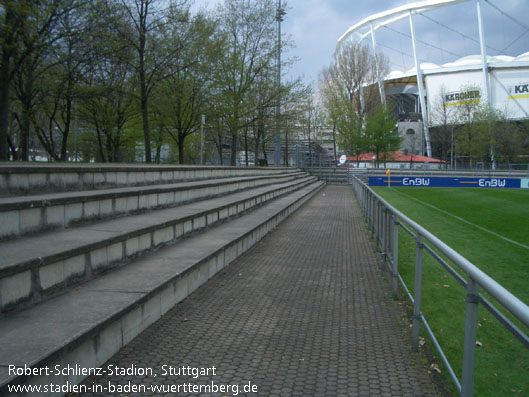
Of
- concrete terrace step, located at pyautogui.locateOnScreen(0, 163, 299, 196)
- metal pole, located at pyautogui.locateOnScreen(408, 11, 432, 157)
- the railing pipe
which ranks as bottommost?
the railing pipe

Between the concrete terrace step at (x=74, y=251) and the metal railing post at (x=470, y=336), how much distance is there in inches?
129

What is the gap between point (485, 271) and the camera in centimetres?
804

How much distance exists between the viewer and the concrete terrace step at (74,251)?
360cm

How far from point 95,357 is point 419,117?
265ft

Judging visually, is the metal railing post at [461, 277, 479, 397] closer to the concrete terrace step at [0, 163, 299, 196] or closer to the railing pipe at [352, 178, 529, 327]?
the railing pipe at [352, 178, 529, 327]

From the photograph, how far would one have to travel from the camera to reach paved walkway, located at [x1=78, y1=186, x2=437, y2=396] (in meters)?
3.45

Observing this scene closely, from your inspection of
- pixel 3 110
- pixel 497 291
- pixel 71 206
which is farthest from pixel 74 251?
pixel 3 110

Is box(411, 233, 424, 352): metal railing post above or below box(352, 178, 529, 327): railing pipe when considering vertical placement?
below

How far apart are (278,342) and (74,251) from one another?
215 centimetres

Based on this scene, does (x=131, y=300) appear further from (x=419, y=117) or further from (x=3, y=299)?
(x=419, y=117)

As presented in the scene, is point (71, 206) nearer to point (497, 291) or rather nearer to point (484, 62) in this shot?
point (497, 291)

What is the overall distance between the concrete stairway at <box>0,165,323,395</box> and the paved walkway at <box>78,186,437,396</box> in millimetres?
269

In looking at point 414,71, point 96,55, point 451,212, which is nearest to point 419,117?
point 414,71

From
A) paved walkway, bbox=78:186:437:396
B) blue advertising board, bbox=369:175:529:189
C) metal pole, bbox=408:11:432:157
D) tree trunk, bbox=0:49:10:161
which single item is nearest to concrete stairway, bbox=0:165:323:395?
paved walkway, bbox=78:186:437:396
